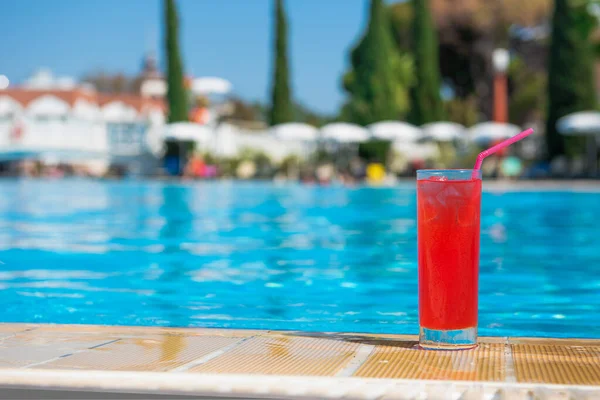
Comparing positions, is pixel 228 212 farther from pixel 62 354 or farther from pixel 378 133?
pixel 378 133

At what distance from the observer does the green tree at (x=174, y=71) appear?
35.8m

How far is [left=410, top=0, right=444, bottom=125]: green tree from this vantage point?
3359 cm

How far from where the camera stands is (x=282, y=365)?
2.70 m

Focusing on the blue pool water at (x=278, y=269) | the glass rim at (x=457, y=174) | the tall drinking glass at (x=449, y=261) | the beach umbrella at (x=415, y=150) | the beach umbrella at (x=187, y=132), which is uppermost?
the beach umbrella at (x=187, y=132)

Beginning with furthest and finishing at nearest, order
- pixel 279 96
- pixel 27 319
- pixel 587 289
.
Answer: pixel 279 96 < pixel 587 289 < pixel 27 319

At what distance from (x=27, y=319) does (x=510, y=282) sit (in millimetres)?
3368

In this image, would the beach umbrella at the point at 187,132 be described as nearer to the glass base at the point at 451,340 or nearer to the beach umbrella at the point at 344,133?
the beach umbrella at the point at 344,133

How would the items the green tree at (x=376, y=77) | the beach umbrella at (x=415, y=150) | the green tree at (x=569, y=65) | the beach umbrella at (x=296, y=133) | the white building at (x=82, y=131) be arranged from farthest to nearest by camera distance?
the white building at (x=82, y=131), the beach umbrella at (x=415, y=150), the green tree at (x=376, y=77), the beach umbrella at (x=296, y=133), the green tree at (x=569, y=65)

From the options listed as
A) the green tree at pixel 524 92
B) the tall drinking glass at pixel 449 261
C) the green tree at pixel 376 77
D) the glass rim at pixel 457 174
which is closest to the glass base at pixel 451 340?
the tall drinking glass at pixel 449 261

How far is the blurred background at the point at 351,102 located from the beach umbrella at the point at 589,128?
0.05 m

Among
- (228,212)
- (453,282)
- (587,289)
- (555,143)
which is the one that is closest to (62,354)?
(453,282)

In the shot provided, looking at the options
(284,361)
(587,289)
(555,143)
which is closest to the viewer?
(284,361)

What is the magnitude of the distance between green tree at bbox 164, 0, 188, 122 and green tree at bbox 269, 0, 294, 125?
363cm

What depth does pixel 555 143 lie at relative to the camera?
28.6 m
